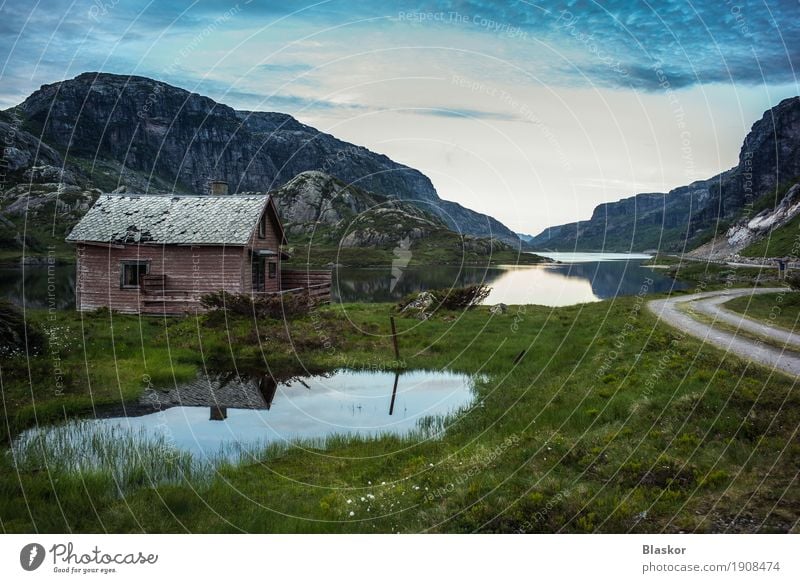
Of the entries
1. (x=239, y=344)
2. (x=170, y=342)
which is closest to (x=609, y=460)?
(x=239, y=344)

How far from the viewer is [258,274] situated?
41.7m

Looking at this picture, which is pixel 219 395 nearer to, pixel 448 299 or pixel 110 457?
pixel 110 457

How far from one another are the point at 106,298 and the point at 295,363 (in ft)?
64.2

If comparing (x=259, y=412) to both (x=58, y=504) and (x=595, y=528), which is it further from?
(x=595, y=528)

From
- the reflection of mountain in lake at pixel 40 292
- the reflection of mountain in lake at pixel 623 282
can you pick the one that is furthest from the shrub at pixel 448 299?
the reflection of mountain in lake at pixel 40 292

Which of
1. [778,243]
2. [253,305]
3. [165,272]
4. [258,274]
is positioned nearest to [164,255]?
[165,272]

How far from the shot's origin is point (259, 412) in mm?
18781

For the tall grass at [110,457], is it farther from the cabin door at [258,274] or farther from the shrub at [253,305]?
the cabin door at [258,274]

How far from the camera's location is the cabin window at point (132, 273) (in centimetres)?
3788

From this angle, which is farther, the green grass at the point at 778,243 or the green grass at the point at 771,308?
the green grass at the point at 778,243

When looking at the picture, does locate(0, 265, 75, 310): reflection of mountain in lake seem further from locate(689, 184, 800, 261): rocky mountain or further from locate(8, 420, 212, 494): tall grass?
locate(689, 184, 800, 261): rocky mountain

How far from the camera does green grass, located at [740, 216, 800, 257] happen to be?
11556 cm

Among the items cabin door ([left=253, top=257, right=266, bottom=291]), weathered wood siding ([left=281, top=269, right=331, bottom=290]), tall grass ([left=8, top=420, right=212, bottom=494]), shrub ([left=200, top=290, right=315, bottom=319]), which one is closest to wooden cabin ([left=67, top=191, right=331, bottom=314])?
cabin door ([left=253, top=257, right=266, bottom=291])

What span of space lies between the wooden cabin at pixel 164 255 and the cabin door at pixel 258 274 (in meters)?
1.62
